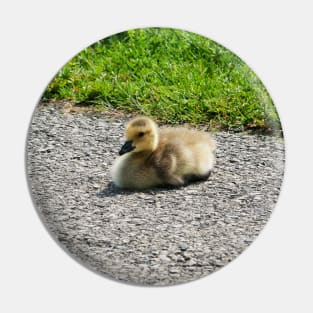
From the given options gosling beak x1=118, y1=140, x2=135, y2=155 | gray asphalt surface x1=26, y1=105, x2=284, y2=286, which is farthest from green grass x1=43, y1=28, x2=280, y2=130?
gosling beak x1=118, y1=140, x2=135, y2=155

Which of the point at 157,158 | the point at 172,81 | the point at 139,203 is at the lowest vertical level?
the point at 139,203

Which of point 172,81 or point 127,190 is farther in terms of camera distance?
point 172,81

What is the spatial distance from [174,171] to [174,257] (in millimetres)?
393

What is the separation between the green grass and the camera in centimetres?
392

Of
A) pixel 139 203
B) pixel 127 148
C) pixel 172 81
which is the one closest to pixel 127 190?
pixel 139 203

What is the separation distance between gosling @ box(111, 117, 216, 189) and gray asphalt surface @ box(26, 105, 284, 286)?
0.05m

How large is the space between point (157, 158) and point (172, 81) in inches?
16.2

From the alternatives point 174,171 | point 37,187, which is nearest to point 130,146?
point 174,171

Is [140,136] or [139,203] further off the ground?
[140,136]

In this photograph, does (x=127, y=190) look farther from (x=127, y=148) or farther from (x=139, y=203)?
(x=127, y=148)

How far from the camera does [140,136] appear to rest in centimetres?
372

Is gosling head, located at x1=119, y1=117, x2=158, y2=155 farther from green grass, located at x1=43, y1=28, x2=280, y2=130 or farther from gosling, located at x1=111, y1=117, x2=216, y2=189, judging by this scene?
green grass, located at x1=43, y1=28, x2=280, y2=130

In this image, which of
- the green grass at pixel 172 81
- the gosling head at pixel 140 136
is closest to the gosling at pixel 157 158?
the gosling head at pixel 140 136

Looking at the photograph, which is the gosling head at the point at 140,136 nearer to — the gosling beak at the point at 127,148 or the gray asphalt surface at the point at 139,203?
the gosling beak at the point at 127,148
